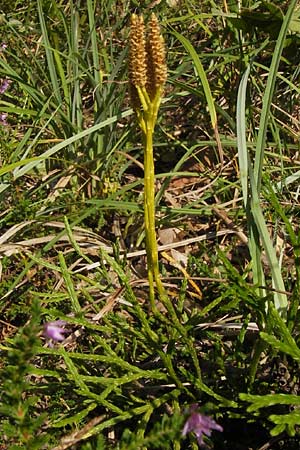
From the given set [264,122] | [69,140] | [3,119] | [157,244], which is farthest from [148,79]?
[3,119]

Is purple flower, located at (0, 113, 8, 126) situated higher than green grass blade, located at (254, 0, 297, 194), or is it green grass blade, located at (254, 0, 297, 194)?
green grass blade, located at (254, 0, 297, 194)

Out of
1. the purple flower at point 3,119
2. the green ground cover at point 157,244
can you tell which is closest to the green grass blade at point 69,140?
the green ground cover at point 157,244

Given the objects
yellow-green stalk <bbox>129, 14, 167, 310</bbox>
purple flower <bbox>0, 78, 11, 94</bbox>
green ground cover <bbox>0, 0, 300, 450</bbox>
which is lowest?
green ground cover <bbox>0, 0, 300, 450</bbox>

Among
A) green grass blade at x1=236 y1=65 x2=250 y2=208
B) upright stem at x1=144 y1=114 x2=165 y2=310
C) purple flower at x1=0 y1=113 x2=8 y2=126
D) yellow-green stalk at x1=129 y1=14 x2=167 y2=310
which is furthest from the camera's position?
purple flower at x1=0 y1=113 x2=8 y2=126

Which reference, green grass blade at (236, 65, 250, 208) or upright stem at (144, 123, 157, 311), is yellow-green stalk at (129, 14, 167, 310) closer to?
upright stem at (144, 123, 157, 311)

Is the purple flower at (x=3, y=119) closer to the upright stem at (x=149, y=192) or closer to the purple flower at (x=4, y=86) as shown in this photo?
the purple flower at (x=4, y=86)

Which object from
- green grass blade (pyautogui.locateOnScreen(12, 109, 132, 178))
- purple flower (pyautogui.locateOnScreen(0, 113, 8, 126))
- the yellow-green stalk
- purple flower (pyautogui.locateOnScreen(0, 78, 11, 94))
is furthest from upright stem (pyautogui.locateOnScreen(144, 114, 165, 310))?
purple flower (pyautogui.locateOnScreen(0, 78, 11, 94))

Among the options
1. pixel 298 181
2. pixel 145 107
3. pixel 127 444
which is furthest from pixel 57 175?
pixel 127 444

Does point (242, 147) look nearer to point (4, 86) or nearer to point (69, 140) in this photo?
point (69, 140)
